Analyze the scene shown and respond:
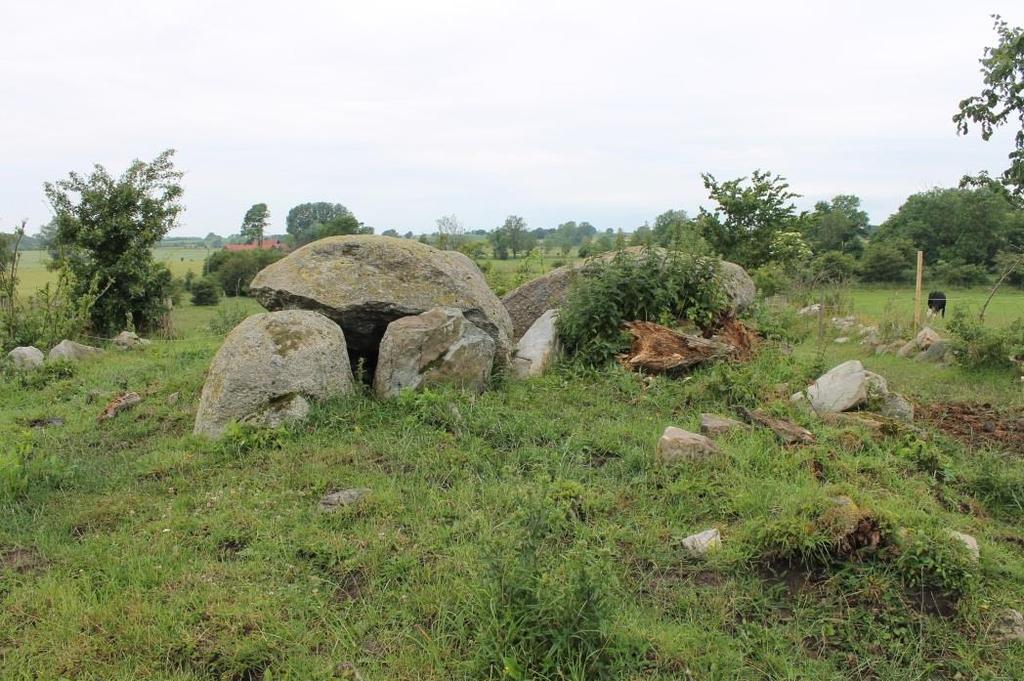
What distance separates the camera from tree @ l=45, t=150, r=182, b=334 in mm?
14844

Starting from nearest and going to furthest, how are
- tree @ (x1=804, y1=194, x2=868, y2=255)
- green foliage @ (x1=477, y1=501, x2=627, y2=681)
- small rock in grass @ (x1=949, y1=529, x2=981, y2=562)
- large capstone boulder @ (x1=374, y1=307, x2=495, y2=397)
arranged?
green foliage @ (x1=477, y1=501, x2=627, y2=681) < small rock in grass @ (x1=949, y1=529, x2=981, y2=562) < large capstone boulder @ (x1=374, y1=307, x2=495, y2=397) < tree @ (x1=804, y1=194, x2=868, y2=255)

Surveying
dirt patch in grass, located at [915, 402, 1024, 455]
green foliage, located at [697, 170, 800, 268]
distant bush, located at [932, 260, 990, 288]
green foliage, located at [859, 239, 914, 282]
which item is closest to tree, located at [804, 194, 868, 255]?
green foliage, located at [859, 239, 914, 282]

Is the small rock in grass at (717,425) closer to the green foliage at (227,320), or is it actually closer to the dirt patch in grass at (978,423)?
the dirt patch in grass at (978,423)

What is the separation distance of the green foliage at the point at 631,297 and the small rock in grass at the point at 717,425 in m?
2.37

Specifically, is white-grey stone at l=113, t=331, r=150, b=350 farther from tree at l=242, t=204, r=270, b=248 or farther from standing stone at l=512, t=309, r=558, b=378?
tree at l=242, t=204, r=270, b=248

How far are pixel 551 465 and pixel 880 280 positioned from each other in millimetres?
29900

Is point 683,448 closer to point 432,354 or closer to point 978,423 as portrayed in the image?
point 432,354

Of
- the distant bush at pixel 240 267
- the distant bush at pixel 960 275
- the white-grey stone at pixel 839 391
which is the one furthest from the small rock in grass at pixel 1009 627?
the distant bush at pixel 240 267

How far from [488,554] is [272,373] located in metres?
3.36

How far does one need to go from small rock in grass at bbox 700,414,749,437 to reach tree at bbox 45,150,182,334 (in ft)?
44.1

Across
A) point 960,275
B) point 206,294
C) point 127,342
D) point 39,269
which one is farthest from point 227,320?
point 960,275

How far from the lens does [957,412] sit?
7000 mm

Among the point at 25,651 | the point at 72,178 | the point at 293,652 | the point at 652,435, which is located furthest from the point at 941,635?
the point at 72,178


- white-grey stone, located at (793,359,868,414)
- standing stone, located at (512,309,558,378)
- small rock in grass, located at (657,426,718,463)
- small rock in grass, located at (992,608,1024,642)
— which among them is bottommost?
small rock in grass, located at (992,608,1024,642)
